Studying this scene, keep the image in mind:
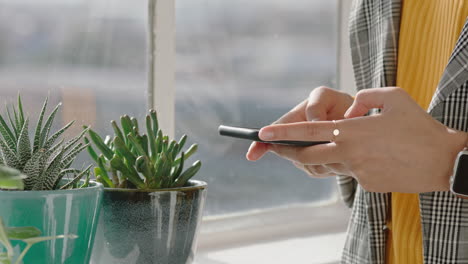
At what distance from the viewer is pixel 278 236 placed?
1561mm

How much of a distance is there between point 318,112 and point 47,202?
0.53 meters

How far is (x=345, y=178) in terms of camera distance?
48.8 inches

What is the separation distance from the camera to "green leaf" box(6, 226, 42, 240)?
0.60 m

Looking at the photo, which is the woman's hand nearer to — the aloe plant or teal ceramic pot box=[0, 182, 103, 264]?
teal ceramic pot box=[0, 182, 103, 264]

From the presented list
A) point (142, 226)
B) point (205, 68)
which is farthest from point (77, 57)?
point (142, 226)

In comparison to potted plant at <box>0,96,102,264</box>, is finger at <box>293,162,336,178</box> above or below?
below

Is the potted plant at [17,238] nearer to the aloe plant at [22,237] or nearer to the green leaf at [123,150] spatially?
the aloe plant at [22,237]

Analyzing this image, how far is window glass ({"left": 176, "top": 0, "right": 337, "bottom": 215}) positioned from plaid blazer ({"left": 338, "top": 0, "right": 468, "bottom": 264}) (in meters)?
0.33

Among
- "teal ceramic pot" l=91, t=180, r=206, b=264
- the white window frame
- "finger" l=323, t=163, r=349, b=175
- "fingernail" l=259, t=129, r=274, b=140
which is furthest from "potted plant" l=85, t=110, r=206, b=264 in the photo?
the white window frame

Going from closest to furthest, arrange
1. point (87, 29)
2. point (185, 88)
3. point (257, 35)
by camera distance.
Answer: point (87, 29)
point (185, 88)
point (257, 35)

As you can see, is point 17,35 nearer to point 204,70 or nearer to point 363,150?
point 204,70

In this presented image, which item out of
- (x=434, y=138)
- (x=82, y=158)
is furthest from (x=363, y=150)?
(x=82, y=158)

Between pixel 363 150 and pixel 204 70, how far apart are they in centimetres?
62

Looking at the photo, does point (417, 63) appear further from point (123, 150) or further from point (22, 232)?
point (22, 232)
